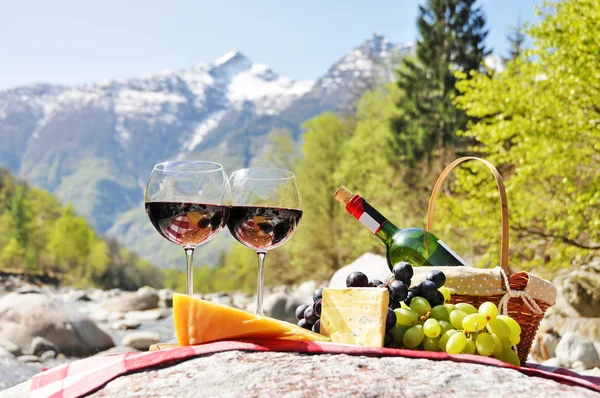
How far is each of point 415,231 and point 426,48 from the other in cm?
2163

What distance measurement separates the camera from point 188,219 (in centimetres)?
200

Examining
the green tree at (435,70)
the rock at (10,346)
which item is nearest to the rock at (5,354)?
the rock at (10,346)

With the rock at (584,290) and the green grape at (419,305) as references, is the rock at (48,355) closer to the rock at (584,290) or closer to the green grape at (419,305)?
the rock at (584,290)

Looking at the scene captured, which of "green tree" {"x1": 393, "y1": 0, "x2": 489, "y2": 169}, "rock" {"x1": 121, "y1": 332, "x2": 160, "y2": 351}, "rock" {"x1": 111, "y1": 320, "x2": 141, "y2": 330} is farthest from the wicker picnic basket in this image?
"green tree" {"x1": 393, "y1": 0, "x2": 489, "y2": 169}

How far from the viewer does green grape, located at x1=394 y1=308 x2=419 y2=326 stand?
1.78 meters

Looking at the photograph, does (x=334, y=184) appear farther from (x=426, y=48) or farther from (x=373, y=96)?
(x=426, y=48)

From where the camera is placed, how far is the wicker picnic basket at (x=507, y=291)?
75.5 inches

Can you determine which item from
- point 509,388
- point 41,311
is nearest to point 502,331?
point 509,388

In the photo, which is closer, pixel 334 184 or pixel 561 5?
pixel 561 5

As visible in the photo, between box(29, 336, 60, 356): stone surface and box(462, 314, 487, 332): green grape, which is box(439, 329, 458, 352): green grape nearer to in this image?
box(462, 314, 487, 332): green grape

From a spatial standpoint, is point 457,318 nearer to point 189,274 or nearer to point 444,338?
point 444,338

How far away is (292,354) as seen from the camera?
5.01 feet

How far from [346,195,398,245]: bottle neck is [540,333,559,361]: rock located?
19.4ft

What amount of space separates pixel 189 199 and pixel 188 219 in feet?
0.23
